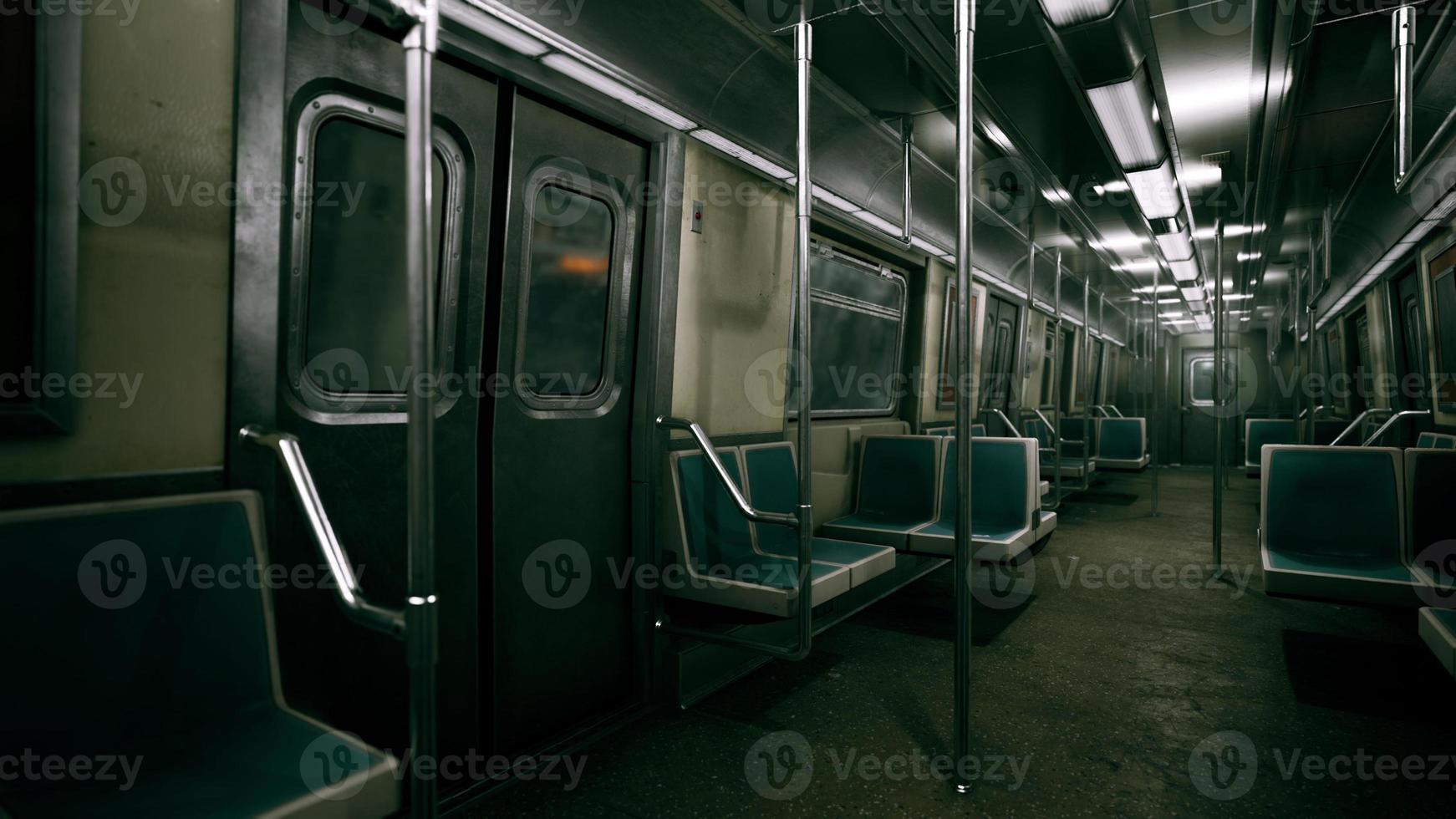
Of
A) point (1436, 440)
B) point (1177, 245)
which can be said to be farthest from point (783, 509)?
point (1177, 245)

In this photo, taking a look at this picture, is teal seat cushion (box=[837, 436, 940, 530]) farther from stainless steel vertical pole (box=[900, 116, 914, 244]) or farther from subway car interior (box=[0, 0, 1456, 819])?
stainless steel vertical pole (box=[900, 116, 914, 244])

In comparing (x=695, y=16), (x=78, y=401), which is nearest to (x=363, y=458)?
(x=78, y=401)

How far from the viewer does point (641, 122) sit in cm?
296

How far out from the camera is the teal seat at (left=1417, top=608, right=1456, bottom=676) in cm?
239

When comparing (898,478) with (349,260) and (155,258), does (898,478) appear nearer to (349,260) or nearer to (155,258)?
(349,260)

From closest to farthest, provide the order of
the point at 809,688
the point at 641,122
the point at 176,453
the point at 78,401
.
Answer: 1. the point at 78,401
2. the point at 176,453
3. the point at 641,122
4. the point at 809,688

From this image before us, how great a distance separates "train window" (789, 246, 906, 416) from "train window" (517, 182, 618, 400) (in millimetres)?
1630

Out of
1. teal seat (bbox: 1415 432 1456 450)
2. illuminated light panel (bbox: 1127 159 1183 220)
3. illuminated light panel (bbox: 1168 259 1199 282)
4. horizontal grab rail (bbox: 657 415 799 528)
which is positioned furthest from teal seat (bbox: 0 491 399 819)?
→ illuminated light panel (bbox: 1168 259 1199 282)

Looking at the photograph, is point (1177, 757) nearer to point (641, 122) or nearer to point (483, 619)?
point (483, 619)

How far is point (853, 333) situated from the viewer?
546 centimetres

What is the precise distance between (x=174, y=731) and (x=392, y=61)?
1.83 meters

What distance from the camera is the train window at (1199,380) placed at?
1616 centimetres

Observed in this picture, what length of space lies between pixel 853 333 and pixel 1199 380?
14362 millimetres

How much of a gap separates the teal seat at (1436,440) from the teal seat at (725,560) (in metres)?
4.15
